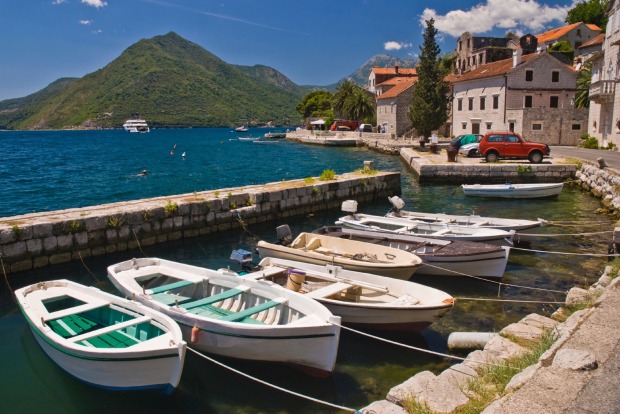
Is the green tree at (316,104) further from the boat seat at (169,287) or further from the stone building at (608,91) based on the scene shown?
the boat seat at (169,287)

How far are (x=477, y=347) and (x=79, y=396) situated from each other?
249 inches

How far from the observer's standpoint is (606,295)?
7645 mm

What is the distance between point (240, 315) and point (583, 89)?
4738 centimetres

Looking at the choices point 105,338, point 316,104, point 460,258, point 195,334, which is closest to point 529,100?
point 460,258

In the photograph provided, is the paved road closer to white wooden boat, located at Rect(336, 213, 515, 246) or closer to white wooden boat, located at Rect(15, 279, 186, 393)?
white wooden boat, located at Rect(336, 213, 515, 246)

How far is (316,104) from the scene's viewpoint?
367 feet

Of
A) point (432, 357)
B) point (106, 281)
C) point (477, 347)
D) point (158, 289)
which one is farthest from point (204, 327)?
point (106, 281)

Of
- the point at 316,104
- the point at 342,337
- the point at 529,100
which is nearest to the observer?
the point at 342,337

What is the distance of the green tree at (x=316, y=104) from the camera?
109062 mm

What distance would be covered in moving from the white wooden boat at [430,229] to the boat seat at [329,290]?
463 centimetres

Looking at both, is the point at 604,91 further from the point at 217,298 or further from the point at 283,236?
the point at 217,298

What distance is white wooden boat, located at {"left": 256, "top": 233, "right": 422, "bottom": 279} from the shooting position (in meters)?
11.0

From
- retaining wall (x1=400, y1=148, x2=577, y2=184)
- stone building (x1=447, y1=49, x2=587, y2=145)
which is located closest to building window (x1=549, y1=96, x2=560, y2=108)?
stone building (x1=447, y1=49, x2=587, y2=145)

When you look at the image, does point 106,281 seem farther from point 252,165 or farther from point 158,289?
point 252,165
